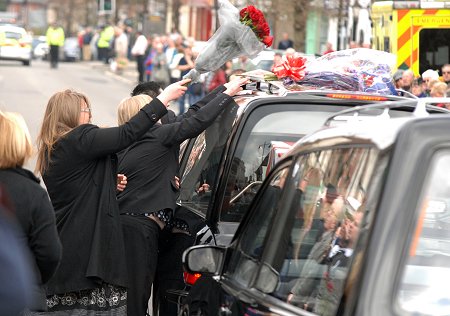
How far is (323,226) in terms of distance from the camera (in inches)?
162

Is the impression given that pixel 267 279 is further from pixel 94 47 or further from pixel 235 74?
pixel 94 47

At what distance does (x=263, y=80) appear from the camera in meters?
7.57

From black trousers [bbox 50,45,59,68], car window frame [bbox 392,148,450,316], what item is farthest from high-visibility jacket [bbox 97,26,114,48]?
car window frame [bbox 392,148,450,316]

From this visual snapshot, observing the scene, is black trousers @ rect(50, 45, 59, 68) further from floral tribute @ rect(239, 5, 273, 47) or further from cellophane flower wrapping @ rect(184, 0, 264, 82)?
floral tribute @ rect(239, 5, 273, 47)

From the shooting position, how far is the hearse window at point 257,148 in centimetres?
653

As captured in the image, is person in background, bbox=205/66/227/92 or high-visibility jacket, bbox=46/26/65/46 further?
high-visibility jacket, bbox=46/26/65/46

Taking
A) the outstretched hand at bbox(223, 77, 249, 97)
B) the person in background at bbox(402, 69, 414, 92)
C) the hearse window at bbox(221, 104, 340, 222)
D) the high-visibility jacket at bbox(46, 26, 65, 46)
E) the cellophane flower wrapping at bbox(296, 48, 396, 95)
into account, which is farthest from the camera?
the high-visibility jacket at bbox(46, 26, 65, 46)

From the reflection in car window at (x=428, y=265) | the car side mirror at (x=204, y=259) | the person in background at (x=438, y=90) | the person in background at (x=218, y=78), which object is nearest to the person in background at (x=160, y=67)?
the person in background at (x=218, y=78)

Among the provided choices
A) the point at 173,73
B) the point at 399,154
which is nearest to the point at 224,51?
the point at 399,154

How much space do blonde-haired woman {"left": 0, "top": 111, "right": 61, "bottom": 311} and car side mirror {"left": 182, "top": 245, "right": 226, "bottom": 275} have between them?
553 millimetres

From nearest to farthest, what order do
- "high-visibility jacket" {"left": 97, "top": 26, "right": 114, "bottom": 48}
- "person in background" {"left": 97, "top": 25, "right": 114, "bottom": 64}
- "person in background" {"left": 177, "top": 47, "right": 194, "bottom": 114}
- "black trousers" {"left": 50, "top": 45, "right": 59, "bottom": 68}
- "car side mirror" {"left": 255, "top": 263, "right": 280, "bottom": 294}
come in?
"car side mirror" {"left": 255, "top": 263, "right": 280, "bottom": 294} < "person in background" {"left": 177, "top": 47, "right": 194, "bottom": 114} < "black trousers" {"left": 50, "top": 45, "right": 59, "bottom": 68} < "high-visibility jacket" {"left": 97, "top": 26, "right": 114, "bottom": 48} < "person in background" {"left": 97, "top": 25, "right": 114, "bottom": 64}

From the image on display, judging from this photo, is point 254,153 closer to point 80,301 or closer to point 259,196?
point 80,301

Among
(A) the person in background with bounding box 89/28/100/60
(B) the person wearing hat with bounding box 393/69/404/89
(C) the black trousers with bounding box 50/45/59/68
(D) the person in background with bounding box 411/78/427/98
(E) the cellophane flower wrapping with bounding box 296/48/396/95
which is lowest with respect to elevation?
(A) the person in background with bounding box 89/28/100/60

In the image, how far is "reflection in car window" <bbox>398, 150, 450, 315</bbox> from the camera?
138 inches
